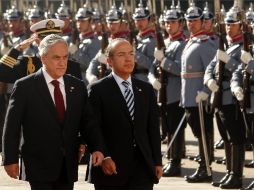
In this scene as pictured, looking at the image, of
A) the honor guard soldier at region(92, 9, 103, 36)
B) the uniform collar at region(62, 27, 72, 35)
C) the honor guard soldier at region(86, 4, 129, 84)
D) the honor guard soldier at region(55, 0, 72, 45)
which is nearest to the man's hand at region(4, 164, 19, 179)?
the honor guard soldier at region(86, 4, 129, 84)

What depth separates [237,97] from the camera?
11.4 m

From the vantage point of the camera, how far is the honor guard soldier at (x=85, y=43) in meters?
16.0

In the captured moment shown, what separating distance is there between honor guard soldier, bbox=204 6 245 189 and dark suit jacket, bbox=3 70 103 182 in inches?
154

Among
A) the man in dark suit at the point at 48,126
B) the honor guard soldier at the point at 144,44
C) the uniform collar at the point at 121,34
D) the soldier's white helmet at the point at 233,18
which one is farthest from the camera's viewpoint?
the uniform collar at the point at 121,34

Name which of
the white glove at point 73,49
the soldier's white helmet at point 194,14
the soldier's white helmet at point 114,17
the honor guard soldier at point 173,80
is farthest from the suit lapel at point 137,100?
the white glove at point 73,49

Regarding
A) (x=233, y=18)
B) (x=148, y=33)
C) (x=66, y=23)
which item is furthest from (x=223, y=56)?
(x=66, y=23)

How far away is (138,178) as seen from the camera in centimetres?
800

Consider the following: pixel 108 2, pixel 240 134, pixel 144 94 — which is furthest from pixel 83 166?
pixel 108 2

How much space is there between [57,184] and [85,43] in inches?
336

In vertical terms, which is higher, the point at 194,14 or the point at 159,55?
the point at 194,14

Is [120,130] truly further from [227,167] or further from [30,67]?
[227,167]

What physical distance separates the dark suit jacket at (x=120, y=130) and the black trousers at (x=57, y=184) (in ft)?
1.01

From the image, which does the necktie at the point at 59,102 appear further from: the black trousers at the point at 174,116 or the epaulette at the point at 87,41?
the epaulette at the point at 87,41

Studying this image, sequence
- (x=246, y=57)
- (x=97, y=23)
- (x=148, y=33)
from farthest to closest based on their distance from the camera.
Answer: (x=97, y=23)
(x=148, y=33)
(x=246, y=57)
